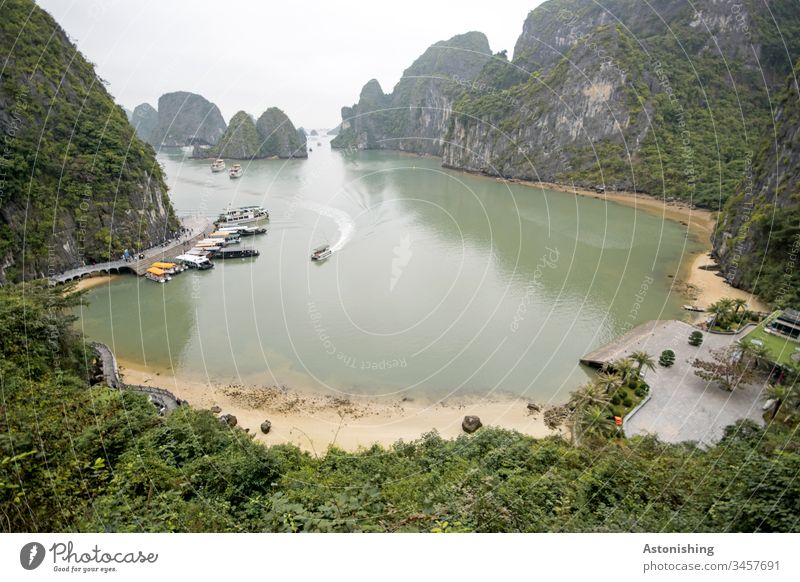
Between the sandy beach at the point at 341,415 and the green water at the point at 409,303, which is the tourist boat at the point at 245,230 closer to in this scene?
the green water at the point at 409,303

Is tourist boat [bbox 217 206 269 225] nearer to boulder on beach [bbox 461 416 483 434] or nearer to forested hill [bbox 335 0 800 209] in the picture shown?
forested hill [bbox 335 0 800 209]

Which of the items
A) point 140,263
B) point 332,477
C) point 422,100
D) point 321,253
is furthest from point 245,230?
point 422,100

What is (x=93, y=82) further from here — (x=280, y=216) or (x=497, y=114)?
(x=497, y=114)

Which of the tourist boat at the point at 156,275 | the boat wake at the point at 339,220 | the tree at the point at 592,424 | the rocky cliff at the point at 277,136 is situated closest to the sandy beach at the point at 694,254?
the tree at the point at 592,424

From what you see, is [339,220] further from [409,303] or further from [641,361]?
[641,361]

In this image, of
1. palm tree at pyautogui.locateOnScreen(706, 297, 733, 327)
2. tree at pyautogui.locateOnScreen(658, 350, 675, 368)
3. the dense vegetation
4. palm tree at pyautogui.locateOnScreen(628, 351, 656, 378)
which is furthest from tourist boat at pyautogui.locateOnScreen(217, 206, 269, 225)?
palm tree at pyautogui.locateOnScreen(706, 297, 733, 327)
